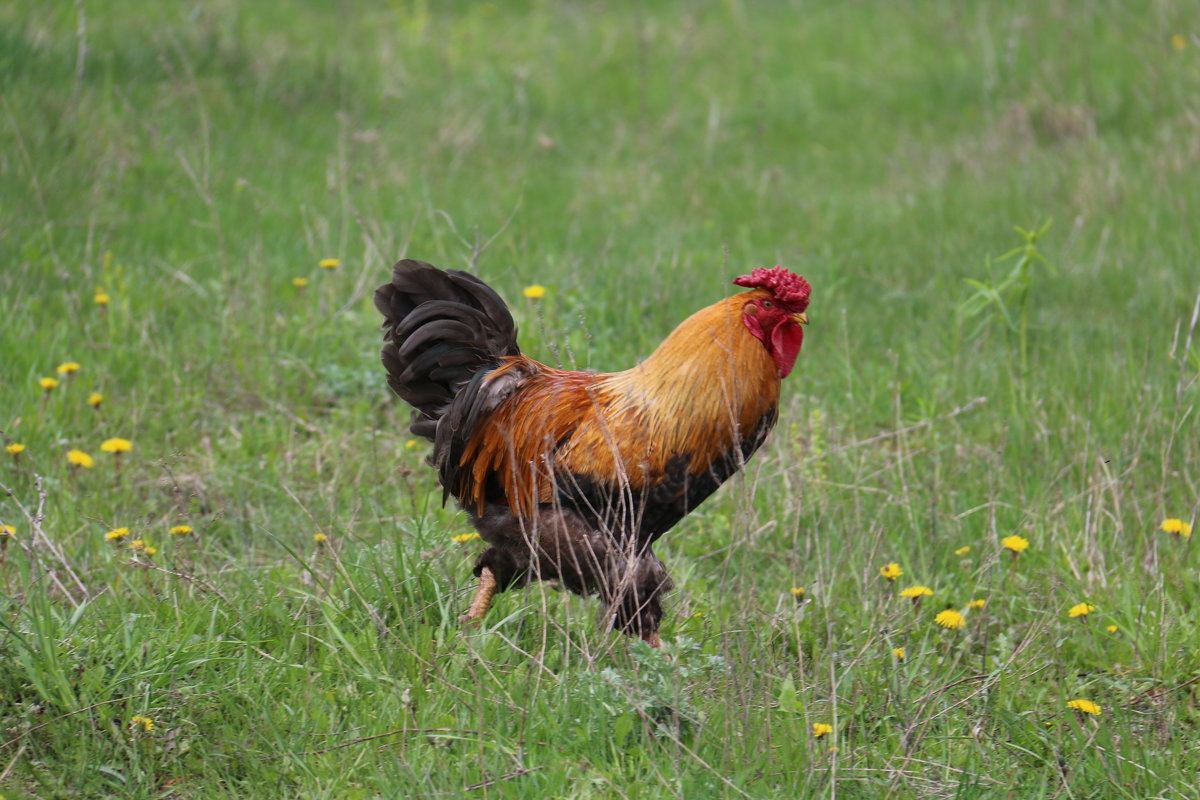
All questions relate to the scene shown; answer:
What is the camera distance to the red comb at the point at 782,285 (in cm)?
361

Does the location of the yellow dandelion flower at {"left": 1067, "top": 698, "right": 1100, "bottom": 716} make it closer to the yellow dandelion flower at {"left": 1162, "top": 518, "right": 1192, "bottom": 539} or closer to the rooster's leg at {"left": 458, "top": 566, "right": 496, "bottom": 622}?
the yellow dandelion flower at {"left": 1162, "top": 518, "right": 1192, "bottom": 539}

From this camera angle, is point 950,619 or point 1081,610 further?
point 1081,610

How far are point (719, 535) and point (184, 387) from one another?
2528 millimetres

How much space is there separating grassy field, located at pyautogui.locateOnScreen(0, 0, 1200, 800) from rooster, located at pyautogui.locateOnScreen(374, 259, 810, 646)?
8.4 inches

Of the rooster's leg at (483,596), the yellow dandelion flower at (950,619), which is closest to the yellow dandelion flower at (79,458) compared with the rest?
the rooster's leg at (483,596)

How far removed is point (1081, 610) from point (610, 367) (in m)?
2.54

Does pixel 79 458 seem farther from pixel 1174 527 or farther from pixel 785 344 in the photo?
pixel 1174 527

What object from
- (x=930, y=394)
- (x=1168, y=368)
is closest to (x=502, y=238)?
(x=930, y=394)

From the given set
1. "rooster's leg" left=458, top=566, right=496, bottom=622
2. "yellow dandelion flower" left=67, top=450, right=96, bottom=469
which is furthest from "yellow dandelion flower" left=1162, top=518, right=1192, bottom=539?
"yellow dandelion flower" left=67, top=450, right=96, bottom=469

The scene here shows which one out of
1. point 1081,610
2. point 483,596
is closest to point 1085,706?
point 1081,610

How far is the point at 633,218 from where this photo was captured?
7633 mm

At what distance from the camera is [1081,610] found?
3744 millimetres

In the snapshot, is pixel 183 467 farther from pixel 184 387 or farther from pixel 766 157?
pixel 766 157

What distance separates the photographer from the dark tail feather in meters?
3.79
